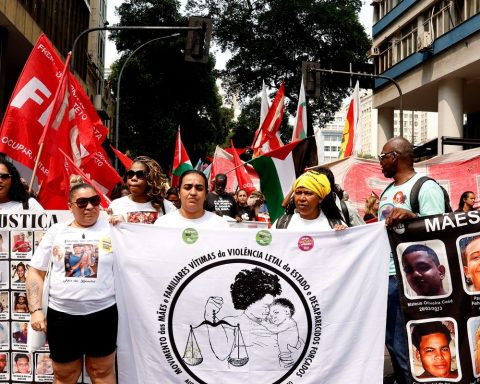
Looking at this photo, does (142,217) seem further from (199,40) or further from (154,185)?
(199,40)

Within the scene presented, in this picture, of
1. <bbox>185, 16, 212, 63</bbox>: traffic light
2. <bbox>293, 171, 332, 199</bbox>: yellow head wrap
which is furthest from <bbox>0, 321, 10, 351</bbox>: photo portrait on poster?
<bbox>185, 16, 212, 63</bbox>: traffic light

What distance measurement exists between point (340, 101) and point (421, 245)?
124 ft

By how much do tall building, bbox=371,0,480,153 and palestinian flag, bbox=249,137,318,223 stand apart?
17350 millimetres

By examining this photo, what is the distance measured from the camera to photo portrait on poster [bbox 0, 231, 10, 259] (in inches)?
193

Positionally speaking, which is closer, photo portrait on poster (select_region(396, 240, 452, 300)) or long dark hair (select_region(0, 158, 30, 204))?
photo portrait on poster (select_region(396, 240, 452, 300))

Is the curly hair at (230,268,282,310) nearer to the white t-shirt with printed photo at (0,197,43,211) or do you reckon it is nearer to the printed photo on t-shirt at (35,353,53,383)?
the printed photo on t-shirt at (35,353,53,383)

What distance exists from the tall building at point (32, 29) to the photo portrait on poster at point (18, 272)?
11.7 meters

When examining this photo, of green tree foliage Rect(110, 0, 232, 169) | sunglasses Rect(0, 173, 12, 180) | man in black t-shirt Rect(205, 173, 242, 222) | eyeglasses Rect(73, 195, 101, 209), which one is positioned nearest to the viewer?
eyeglasses Rect(73, 195, 101, 209)

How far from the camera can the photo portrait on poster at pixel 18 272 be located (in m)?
4.89

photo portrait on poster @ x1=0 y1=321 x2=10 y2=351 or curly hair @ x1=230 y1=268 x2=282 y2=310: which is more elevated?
curly hair @ x1=230 y1=268 x2=282 y2=310

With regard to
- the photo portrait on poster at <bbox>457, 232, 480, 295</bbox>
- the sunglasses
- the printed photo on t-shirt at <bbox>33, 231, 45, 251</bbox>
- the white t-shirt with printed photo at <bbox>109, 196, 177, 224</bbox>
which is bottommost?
the photo portrait on poster at <bbox>457, 232, 480, 295</bbox>

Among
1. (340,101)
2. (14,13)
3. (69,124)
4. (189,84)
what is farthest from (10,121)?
(340,101)

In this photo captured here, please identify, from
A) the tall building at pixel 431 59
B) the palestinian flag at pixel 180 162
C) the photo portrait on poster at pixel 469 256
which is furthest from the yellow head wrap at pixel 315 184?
the tall building at pixel 431 59

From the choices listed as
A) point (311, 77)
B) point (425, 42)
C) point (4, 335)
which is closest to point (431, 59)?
point (425, 42)
